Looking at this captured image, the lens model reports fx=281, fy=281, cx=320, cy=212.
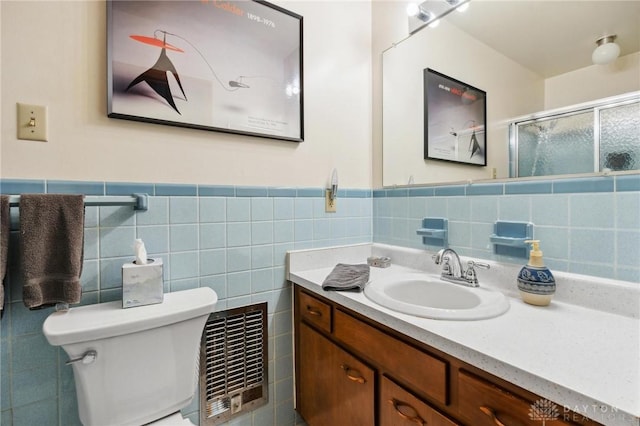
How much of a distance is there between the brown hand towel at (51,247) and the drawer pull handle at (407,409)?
37.3 inches

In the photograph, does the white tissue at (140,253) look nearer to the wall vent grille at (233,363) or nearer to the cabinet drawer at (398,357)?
the wall vent grille at (233,363)

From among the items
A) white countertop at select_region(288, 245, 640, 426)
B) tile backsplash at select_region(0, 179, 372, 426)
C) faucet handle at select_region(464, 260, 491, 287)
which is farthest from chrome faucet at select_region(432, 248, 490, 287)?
tile backsplash at select_region(0, 179, 372, 426)

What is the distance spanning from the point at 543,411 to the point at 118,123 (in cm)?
136

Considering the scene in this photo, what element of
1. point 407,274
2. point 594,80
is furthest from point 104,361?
point 594,80

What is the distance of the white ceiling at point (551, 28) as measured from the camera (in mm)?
812

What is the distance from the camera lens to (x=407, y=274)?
46.2 inches

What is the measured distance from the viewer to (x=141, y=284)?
0.89 m

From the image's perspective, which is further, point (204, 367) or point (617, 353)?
point (204, 367)

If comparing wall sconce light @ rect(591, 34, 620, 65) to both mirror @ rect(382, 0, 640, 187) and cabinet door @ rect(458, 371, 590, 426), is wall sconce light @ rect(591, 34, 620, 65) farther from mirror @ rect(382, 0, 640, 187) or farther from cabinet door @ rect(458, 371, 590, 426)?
cabinet door @ rect(458, 371, 590, 426)

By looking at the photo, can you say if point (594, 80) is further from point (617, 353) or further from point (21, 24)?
point (21, 24)

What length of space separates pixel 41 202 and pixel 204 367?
2.54ft

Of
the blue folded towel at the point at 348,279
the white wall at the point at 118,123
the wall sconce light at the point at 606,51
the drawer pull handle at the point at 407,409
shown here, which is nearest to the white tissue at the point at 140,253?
the white wall at the point at 118,123

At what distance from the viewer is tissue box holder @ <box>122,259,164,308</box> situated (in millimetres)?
872

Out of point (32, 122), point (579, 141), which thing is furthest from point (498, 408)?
point (32, 122)
